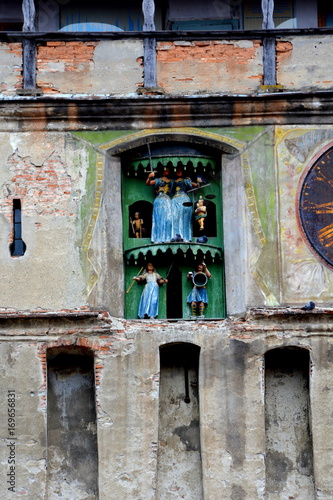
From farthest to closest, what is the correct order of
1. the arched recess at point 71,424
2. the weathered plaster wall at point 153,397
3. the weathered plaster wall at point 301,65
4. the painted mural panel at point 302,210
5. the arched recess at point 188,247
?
the weathered plaster wall at point 301,65 < the arched recess at point 188,247 < the painted mural panel at point 302,210 < the arched recess at point 71,424 < the weathered plaster wall at point 153,397

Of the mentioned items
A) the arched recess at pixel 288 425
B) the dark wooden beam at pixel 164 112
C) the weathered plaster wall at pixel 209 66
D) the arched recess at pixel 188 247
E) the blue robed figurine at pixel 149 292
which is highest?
the weathered plaster wall at pixel 209 66

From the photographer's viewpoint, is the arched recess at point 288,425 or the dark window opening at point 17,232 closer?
the arched recess at point 288,425

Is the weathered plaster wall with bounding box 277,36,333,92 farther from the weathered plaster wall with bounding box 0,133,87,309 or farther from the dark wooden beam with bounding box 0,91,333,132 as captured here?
the weathered plaster wall with bounding box 0,133,87,309

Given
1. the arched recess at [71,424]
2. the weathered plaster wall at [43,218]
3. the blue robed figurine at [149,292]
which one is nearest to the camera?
the arched recess at [71,424]

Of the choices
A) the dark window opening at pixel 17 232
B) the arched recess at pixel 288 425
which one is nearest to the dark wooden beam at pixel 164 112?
the dark window opening at pixel 17 232

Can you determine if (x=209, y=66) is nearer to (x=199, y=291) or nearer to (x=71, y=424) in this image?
(x=199, y=291)

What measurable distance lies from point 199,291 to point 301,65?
3523 mm

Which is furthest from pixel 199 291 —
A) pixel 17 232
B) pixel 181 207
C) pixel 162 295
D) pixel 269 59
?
pixel 269 59

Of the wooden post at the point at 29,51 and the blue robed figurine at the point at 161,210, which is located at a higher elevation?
the wooden post at the point at 29,51

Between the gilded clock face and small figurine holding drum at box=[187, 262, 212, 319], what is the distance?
1.53 metres

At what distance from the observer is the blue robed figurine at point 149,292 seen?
20203 millimetres

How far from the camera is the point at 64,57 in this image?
2056cm

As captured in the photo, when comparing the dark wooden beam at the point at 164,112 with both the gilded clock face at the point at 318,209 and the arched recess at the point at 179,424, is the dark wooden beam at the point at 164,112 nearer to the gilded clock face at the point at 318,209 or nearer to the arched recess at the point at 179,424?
the gilded clock face at the point at 318,209

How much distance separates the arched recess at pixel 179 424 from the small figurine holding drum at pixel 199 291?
0.62 meters
